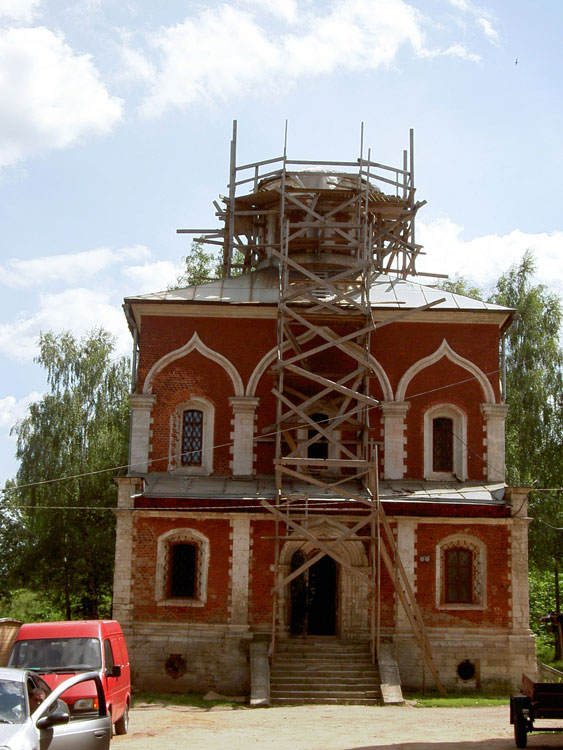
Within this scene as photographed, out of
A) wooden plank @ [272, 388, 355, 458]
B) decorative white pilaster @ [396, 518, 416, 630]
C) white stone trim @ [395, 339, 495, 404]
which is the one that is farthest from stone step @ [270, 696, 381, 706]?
white stone trim @ [395, 339, 495, 404]

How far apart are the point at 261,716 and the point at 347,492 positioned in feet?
18.4

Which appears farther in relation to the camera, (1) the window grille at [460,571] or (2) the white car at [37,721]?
(1) the window grille at [460,571]

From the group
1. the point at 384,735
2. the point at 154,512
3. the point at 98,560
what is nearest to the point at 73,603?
the point at 98,560

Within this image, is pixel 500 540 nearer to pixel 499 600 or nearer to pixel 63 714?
pixel 499 600

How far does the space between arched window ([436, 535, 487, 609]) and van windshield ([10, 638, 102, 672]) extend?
35.5ft

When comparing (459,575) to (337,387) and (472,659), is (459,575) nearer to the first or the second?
(472,659)

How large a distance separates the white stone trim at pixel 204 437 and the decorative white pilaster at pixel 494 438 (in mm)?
6882

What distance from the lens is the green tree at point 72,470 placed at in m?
33.9

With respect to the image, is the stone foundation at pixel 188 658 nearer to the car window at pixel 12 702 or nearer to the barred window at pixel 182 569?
the barred window at pixel 182 569

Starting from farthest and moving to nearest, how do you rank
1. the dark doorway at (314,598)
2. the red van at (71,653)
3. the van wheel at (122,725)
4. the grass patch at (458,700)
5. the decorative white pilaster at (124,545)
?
the dark doorway at (314,598), the decorative white pilaster at (124,545), the grass patch at (458,700), the van wheel at (122,725), the red van at (71,653)

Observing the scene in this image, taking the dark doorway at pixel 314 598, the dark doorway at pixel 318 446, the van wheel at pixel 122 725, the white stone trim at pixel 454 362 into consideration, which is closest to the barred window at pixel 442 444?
the white stone trim at pixel 454 362

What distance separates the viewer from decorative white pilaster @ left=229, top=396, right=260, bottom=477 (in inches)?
977

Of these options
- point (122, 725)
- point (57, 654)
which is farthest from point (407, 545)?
point (57, 654)

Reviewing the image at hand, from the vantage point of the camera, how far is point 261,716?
1842 cm
